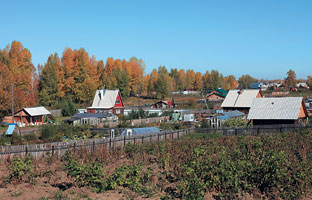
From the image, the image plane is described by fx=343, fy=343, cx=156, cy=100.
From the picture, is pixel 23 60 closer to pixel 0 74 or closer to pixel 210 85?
pixel 0 74

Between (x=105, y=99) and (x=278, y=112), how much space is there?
3168 cm

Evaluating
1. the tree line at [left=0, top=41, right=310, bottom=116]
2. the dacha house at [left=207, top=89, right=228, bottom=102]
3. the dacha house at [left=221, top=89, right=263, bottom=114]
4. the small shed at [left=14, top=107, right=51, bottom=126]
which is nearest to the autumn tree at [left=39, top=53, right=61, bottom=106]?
the tree line at [left=0, top=41, right=310, bottom=116]

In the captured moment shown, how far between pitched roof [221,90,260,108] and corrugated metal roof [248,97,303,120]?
1614 centimetres

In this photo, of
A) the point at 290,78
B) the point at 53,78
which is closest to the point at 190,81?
the point at 290,78

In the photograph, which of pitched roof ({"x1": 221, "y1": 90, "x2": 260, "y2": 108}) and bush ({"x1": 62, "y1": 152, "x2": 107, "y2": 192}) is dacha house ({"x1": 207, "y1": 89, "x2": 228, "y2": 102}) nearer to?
pitched roof ({"x1": 221, "y1": 90, "x2": 260, "y2": 108})

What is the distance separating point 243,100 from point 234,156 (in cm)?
3699

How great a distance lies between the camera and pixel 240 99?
52.6 meters

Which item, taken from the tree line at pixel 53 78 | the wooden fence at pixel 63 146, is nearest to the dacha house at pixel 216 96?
the tree line at pixel 53 78

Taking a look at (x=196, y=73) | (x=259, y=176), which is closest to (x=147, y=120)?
(x=259, y=176)

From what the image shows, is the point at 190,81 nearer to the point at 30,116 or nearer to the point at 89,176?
the point at 30,116

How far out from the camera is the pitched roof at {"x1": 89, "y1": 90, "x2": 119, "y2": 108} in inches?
2240

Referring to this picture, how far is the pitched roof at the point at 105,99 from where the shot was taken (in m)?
56.9

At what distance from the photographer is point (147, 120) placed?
44.7m

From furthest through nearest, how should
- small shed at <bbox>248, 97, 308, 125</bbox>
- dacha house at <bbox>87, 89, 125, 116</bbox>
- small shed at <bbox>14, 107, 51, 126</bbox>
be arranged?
dacha house at <bbox>87, 89, 125, 116</bbox>
small shed at <bbox>14, 107, 51, 126</bbox>
small shed at <bbox>248, 97, 308, 125</bbox>
